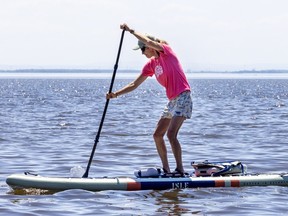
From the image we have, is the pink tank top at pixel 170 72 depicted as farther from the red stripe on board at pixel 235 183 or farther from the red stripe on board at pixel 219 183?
the red stripe on board at pixel 235 183

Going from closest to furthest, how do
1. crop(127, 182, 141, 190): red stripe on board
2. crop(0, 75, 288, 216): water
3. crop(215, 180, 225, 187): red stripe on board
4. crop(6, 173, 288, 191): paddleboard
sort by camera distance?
crop(0, 75, 288, 216): water → crop(6, 173, 288, 191): paddleboard → crop(127, 182, 141, 190): red stripe on board → crop(215, 180, 225, 187): red stripe on board

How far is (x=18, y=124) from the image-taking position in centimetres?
2767

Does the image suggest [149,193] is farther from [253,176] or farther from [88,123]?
[88,123]

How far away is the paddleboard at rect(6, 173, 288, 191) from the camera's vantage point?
11.8 metres

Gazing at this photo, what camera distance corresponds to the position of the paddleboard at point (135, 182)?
38.7 ft

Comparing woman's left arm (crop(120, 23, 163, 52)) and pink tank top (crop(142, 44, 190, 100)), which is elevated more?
woman's left arm (crop(120, 23, 163, 52))

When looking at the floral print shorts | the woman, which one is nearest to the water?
the woman

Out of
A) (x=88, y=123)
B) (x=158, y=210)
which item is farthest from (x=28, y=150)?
(x=88, y=123)

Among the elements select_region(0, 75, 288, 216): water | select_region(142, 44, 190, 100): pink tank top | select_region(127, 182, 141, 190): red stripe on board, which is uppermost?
select_region(142, 44, 190, 100): pink tank top

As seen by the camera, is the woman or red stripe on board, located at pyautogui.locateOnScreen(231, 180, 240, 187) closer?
the woman

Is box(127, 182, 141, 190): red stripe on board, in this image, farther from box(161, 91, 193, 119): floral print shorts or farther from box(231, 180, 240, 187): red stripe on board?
box(231, 180, 240, 187): red stripe on board

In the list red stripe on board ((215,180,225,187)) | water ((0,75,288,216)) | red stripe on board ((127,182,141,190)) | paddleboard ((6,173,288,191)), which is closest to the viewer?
water ((0,75,288,216))

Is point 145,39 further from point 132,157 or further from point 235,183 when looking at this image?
point 132,157

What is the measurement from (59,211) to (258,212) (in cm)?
252
